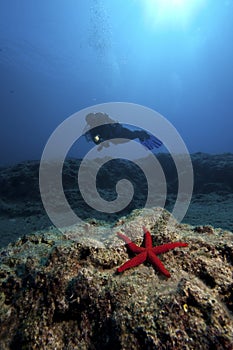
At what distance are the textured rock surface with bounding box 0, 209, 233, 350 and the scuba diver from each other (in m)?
6.92

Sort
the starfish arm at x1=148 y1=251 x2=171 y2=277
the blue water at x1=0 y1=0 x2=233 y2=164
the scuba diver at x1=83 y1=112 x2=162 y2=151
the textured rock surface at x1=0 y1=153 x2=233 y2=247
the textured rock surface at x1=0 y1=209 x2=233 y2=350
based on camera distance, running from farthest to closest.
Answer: the blue water at x1=0 y1=0 x2=233 y2=164
the scuba diver at x1=83 y1=112 x2=162 y2=151
the textured rock surface at x1=0 y1=153 x2=233 y2=247
the starfish arm at x1=148 y1=251 x2=171 y2=277
the textured rock surface at x1=0 y1=209 x2=233 y2=350

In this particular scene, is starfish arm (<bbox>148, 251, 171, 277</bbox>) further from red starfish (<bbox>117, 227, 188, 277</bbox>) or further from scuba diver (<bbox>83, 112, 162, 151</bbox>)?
scuba diver (<bbox>83, 112, 162, 151</bbox>)

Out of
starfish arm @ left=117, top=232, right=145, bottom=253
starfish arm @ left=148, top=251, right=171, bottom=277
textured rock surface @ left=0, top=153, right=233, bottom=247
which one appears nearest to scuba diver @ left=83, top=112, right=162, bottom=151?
textured rock surface @ left=0, top=153, right=233, bottom=247

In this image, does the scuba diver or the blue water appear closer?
the scuba diver

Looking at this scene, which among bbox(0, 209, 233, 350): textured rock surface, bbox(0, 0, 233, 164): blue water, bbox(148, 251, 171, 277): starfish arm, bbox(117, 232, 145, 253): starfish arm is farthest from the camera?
bbox(0, 0, 233, 164): blue water

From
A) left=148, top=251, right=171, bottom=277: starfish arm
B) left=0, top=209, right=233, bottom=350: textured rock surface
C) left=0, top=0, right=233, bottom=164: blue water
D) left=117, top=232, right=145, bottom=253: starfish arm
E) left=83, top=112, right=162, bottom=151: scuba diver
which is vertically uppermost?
left=0, top=0, right=233, bottom=164: blue water

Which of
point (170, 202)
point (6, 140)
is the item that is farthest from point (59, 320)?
point (6, 140)

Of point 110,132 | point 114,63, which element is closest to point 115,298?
point 110,132

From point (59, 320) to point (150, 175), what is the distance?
11.0 m

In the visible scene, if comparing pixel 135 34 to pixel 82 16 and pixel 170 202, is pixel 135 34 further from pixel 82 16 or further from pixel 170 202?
pixel 170 202

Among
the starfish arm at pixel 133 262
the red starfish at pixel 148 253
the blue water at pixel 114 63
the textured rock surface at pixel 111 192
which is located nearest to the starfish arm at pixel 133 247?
the red starfish at pixel 148 253

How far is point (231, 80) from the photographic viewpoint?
9975 centimetres

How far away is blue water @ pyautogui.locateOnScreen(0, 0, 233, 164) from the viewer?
2115 inches

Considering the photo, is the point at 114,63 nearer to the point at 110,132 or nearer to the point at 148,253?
the point at 110,132
